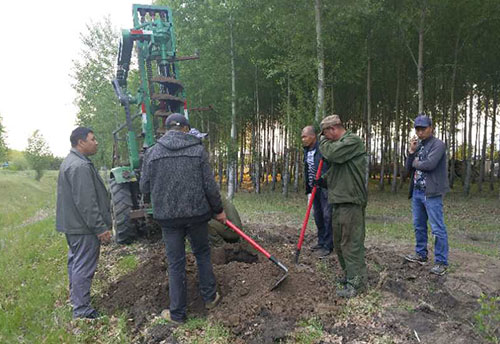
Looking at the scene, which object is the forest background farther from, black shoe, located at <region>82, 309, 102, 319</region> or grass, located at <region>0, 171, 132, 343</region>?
black shoe, located at <region>82, 309, 102, 319</region>

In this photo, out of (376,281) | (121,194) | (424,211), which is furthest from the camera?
(121,194)

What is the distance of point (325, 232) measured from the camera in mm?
5891

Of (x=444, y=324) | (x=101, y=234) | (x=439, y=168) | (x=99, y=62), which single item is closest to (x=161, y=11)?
(x=101, y=234)

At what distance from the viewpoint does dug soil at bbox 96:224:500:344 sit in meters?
3.20

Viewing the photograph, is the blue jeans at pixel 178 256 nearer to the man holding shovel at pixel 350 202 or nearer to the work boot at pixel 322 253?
the man holding shovel at pixel 350 202

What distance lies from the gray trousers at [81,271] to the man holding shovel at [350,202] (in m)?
2.69

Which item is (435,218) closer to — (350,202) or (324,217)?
(350,202)

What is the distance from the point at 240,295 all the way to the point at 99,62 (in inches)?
841

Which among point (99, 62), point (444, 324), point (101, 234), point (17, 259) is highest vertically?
point (99, 62)

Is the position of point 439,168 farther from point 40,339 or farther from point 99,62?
point 99,62

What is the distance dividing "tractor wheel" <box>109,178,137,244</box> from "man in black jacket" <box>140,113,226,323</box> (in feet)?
9.69

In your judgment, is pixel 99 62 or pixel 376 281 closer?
pixel 376 281

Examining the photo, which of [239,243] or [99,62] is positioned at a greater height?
[99,62]

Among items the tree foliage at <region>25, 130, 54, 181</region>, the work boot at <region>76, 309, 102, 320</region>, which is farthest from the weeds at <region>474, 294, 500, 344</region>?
the tree foliage at <region>25, 130, 54, 181</region>
